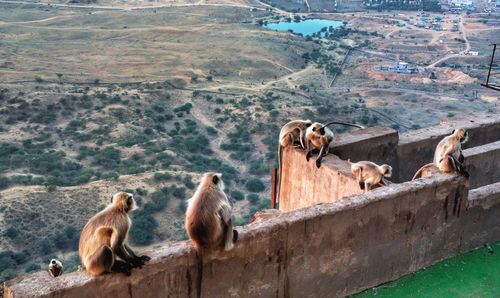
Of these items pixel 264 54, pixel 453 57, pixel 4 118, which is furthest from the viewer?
pixel 453 57

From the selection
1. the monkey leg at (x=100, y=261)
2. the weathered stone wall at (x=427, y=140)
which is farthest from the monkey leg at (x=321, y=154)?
the monkey leg at (x=100, y=261)

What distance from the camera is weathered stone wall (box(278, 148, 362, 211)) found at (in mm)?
8156

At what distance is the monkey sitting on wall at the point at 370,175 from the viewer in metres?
7.68

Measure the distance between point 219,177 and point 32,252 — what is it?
1008 inches

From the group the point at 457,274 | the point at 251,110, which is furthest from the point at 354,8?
the point at 457,274

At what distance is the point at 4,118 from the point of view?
4400cm

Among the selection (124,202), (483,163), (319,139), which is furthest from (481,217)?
(124,202)

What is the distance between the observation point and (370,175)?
773 cm

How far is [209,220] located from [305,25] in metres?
102

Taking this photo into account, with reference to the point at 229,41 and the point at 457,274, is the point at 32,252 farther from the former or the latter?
the point at 229,41

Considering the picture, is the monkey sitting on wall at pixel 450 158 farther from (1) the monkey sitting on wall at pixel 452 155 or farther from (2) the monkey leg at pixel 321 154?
(2) the monkey leg at pixel 321 154

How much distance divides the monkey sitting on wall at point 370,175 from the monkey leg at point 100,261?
388 cm

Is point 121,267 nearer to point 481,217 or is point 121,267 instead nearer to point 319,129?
point 319,129

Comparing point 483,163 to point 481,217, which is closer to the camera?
point 481,217
